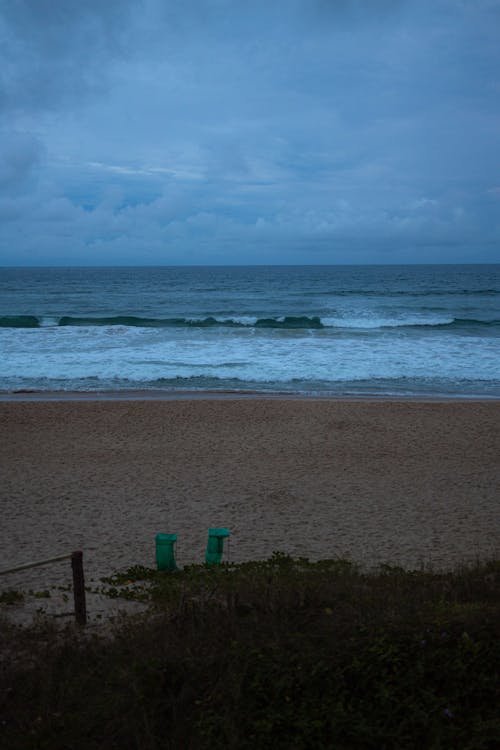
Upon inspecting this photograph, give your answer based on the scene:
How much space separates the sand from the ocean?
11.6 feet

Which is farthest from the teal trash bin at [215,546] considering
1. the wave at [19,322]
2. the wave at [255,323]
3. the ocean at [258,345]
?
the wave at [19,322]

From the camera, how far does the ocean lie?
63.8 ft

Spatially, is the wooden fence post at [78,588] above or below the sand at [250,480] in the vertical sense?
above

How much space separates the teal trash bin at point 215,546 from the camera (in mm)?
6598

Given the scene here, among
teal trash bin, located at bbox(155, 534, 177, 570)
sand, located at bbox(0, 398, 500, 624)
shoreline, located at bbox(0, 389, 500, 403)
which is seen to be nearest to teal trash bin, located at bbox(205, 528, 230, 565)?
teal trash bin, located at bbox(155, 534, 177, 570)

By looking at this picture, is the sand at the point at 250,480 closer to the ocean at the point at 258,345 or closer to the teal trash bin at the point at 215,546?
the teal trash bin at the point at 215,546

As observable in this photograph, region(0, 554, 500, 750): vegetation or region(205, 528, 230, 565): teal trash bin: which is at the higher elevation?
region(0, 554, 500, 750): vegetation

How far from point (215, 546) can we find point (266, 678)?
294cm

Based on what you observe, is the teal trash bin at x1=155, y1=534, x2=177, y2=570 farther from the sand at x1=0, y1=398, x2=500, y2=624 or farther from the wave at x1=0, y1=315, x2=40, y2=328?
the wave at x1=0, y1=315, x2=40, y2=328

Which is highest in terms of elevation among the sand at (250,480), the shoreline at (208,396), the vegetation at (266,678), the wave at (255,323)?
the wave at (255,323)

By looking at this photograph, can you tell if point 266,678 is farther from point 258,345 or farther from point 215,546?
point 258,345

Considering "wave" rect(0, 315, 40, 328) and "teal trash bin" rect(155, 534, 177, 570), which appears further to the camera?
"wave" rect(0, 315, 40, 328)

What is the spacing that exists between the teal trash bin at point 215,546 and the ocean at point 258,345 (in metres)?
11.5

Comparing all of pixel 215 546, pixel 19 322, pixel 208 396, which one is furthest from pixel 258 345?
pixel 215 546
